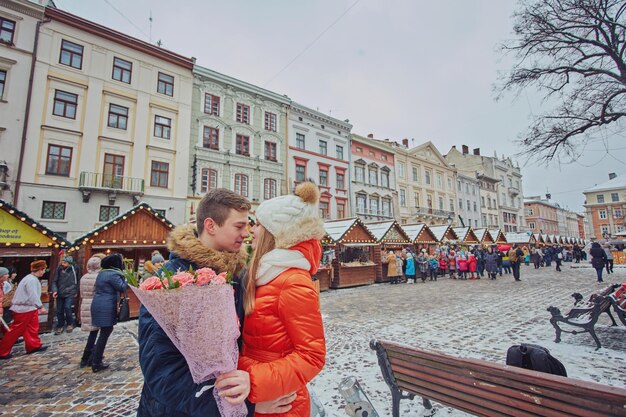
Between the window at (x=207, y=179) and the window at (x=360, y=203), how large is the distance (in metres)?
14.3

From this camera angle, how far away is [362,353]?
5203mm

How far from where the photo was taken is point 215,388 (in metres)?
1.20

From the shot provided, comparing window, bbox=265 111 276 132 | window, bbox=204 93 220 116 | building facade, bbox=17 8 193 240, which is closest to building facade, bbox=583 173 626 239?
window, bbox=265 111 276 132

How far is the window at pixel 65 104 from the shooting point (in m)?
15.8

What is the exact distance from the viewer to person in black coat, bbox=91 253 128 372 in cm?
491

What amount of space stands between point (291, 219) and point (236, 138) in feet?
72.1

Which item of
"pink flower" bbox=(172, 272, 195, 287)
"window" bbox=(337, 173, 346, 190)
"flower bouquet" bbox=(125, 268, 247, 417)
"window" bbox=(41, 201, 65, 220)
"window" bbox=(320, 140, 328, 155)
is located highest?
"window" bbox=(320, 140, 328, 155)

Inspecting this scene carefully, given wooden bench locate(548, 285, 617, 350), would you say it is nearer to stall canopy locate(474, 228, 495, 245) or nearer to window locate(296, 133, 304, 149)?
stall canopy locate(474, 228, 495, 245)

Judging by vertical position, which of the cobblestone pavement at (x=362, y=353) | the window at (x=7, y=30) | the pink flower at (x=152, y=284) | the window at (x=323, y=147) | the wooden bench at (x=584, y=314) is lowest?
the cobblestone pavement at (x=362, y=353)

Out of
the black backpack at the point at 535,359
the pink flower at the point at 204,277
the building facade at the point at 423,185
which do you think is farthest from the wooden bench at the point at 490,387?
the building facade at the point at 423,185

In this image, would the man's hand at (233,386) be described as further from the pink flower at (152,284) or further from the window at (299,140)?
the window at (299,140)

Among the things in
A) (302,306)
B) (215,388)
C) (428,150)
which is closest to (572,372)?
(302,306)

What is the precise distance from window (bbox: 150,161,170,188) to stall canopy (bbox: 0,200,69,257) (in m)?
10.9

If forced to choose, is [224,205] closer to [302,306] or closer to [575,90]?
[302,306]
